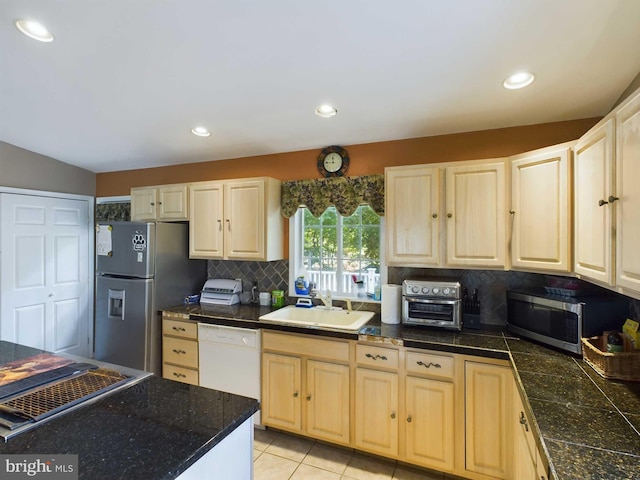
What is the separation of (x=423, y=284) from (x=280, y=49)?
175 cm

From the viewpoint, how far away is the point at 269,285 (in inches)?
130

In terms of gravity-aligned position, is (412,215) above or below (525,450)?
above

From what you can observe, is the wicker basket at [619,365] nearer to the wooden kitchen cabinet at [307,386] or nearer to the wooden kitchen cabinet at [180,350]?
the wooden kitchen cabinet at [307,386]

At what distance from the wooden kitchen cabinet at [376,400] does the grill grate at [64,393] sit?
4.74 feet

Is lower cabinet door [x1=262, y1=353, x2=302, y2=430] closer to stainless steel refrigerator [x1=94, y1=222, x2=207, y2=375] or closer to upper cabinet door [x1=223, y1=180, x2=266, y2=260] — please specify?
upper cabinet door [x1=223, y1=180, x2=266, y2=260]

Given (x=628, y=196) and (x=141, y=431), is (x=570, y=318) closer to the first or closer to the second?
(x=628, y=196)

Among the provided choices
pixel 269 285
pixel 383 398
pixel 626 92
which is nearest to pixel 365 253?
pixel 269 285

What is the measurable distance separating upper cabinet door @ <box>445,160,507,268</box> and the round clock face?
3.18ft

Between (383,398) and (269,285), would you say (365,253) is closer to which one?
(269,285)

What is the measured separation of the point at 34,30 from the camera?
5.62ft

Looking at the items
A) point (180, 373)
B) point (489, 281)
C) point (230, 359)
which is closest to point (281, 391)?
point (230, 359)

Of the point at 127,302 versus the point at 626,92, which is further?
the point at 127,302

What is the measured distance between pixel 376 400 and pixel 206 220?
214 cm

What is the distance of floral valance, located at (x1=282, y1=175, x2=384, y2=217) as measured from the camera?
2.76 m
